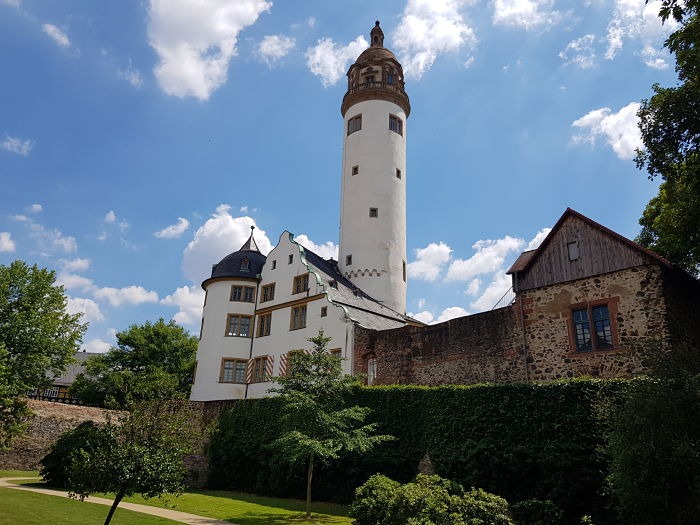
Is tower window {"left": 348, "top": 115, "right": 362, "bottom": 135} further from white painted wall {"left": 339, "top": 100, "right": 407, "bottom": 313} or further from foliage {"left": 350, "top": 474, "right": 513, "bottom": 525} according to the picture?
foliage {"left": 350, "top": 474, "right": 513, "bottom": 525}

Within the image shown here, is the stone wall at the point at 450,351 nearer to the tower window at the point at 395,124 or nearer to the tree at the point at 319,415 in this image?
the tree at the point at 319,415

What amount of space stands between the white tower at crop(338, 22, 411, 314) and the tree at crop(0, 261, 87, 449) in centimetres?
1749

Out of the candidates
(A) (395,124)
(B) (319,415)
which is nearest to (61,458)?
(B) (319,415)

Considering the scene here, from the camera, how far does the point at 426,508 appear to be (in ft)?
40.7

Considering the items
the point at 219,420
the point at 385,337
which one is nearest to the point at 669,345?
the point at 385,337

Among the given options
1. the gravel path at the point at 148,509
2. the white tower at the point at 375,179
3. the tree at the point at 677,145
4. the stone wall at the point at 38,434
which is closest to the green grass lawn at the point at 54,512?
the gravel path at the point at 148,509

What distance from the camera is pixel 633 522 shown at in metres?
11.3

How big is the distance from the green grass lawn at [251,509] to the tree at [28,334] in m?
4.46

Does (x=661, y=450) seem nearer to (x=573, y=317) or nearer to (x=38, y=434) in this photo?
(x=573, y=317)

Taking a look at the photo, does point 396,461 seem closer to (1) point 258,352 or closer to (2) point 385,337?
(2) point 385,337

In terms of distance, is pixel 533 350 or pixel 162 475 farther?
pixel 533 350

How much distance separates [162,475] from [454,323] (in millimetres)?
14943

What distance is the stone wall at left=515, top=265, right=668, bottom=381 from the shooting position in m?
18.2

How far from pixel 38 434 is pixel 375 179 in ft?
83.0
